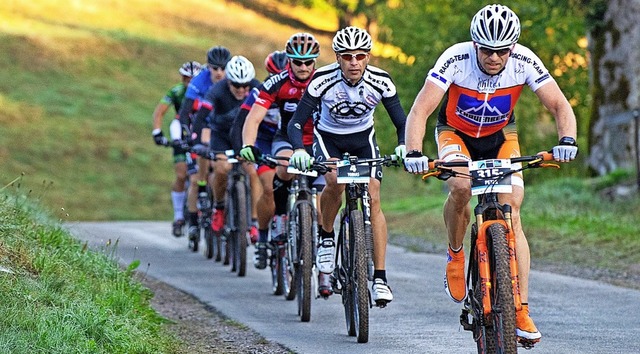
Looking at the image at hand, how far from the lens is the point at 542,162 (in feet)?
26.1

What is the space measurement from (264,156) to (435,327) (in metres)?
2.42

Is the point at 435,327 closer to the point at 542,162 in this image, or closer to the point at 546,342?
the point at 546,342

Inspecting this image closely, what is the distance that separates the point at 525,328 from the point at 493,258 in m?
0.42

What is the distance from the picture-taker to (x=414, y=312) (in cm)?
1105

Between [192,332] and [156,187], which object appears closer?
[192,332]

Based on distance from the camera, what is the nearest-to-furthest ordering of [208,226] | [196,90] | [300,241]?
[300,241] < [208,226] < [196,90]

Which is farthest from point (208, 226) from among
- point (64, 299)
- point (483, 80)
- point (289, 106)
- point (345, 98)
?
point (483, 80)

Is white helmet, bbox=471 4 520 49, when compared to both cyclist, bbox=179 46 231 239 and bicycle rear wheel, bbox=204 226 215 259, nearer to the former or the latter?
cyclist, bbox=179 46 231 239

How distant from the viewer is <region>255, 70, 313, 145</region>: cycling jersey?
39.1 ft

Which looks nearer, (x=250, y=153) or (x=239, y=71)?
(x=250, y=153)

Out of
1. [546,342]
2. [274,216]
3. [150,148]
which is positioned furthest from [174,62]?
[546,342]

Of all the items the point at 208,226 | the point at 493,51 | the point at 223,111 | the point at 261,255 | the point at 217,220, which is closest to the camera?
the point at 493,51

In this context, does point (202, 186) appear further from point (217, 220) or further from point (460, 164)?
point (460, 164)

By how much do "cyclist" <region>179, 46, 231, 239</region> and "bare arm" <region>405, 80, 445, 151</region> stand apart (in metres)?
7.67
